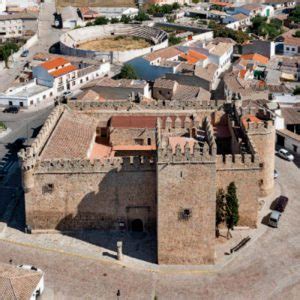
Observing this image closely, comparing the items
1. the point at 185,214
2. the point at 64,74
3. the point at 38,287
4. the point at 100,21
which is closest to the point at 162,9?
the point at 100,21

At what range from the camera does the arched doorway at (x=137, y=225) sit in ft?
111

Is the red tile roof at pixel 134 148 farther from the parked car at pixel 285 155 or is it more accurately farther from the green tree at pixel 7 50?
the green tree at pixel 7 50

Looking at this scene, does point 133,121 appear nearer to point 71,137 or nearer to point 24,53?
point 71,137

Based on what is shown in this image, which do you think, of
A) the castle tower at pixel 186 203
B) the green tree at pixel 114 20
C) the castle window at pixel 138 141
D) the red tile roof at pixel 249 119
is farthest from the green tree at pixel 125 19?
the castle tower at pixel 186 203

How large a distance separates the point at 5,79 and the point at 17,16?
34.8 meters

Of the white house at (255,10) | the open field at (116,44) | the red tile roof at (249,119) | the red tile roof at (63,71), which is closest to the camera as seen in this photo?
the red tile roof at (249,119)

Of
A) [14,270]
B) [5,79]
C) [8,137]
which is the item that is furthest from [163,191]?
[5,79]

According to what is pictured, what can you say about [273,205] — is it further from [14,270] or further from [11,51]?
[11,51]

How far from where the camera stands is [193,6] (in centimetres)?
12988

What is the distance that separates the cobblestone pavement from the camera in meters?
28.7

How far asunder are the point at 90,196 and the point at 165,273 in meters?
6.47

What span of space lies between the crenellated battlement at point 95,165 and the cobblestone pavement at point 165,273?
14.4 feet

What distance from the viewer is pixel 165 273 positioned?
30.2m

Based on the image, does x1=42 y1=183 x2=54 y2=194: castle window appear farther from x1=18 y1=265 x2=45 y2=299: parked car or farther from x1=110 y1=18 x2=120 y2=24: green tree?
x1=110 y1=18 x2=120 y2=24: green tree
